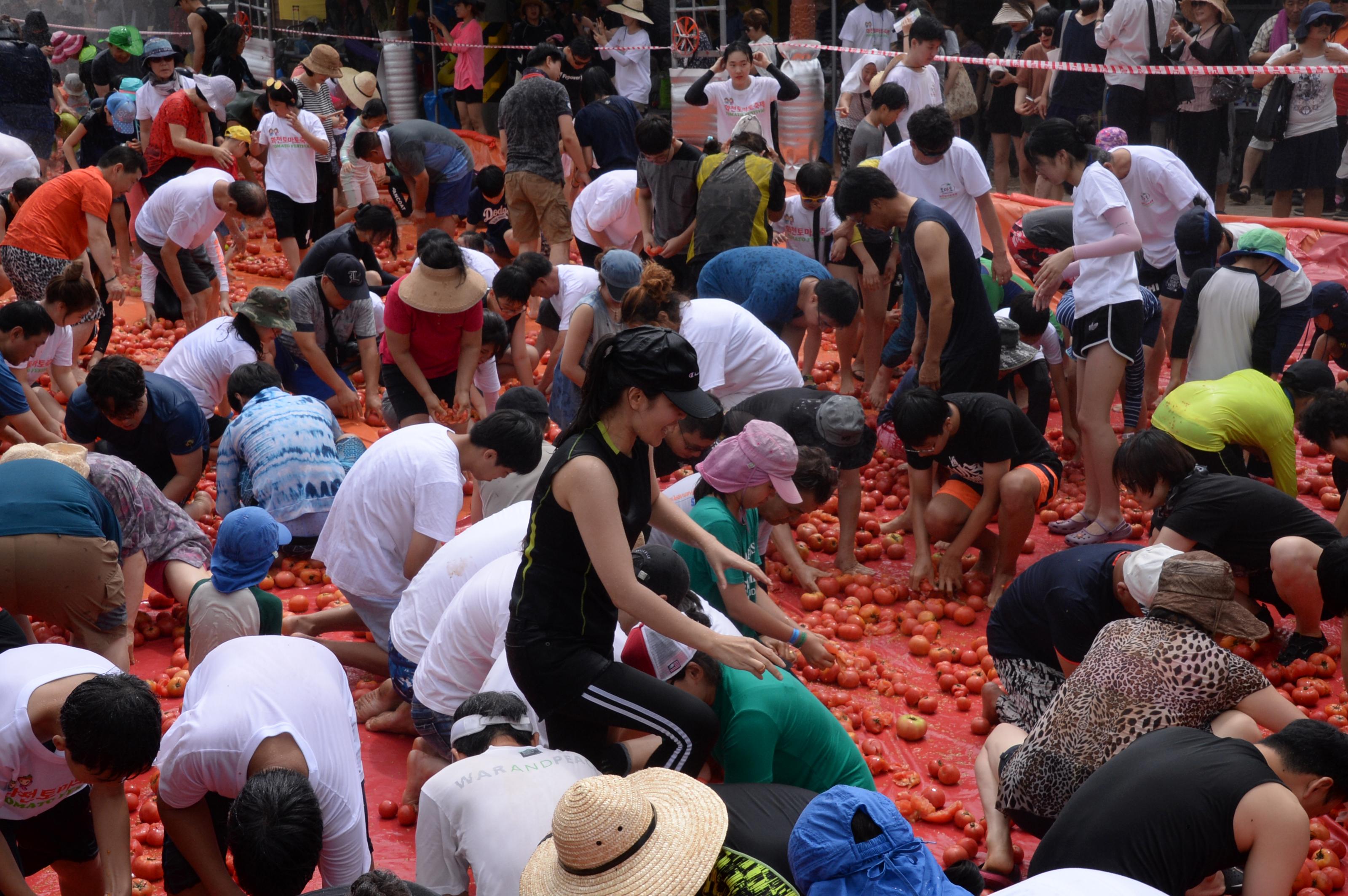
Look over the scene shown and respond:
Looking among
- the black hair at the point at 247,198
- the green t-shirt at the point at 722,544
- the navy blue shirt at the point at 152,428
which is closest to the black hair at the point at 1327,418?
the green t-shirt at the point at 722,544

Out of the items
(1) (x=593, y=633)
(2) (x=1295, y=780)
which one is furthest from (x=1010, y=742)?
(1) (x=593, y=633)

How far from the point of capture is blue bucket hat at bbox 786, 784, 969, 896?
2.35 meters

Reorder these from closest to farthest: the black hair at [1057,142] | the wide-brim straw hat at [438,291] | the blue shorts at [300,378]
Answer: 1. the black hair at [1057,142]
2. the wide-brim straw hat at [438,291]
3. the blue shorts at [300,378]

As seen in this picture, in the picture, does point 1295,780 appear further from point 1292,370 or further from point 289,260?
point 289,260

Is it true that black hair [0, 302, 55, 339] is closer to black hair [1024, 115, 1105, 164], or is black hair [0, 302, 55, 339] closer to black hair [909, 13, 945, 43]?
black hair [1024, 115, 1105, 164]

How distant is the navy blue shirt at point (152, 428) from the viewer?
18.4ft

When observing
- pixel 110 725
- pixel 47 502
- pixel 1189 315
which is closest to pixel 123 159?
pixel 47 502

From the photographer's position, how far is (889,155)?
6.96 meters

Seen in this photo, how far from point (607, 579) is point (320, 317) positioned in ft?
Result: 15.6

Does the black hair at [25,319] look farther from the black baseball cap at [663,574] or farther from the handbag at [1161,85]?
the handbag at [1161,85]

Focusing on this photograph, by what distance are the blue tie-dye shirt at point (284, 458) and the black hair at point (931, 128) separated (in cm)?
347

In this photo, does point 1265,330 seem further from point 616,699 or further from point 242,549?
point 242,549

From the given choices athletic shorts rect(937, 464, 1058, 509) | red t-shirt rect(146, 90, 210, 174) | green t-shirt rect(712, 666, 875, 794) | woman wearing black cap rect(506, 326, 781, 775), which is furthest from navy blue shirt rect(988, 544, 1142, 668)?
red t-shirt rect(146, 90, 210, 174)

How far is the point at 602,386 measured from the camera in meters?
3.04
